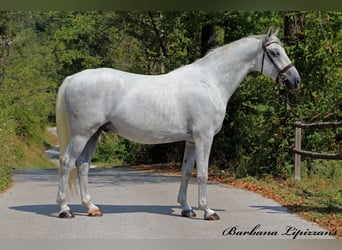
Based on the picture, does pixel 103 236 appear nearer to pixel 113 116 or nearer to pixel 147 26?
pixel 113 116

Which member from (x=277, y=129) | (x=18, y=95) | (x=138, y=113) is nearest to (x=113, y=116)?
(x=138, y=113)

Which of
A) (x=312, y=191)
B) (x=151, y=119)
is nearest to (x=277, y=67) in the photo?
(x=151, y=119)

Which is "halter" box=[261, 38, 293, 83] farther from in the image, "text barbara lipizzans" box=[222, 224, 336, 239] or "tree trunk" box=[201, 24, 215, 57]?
"tree trunk" box=[201, 24, 215, 57]

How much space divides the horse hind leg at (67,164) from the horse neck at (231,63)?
6.38 ft

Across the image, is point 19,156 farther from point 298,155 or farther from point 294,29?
point 298,155

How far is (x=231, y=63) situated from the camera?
287 inches

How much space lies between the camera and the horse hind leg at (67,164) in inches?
271

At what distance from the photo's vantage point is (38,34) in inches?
2414

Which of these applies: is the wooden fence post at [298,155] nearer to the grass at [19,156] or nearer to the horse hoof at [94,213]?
the horse hoof at [94,213]

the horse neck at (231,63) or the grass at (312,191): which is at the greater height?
the horse neck at (231,63)

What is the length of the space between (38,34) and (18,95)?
36064 mm

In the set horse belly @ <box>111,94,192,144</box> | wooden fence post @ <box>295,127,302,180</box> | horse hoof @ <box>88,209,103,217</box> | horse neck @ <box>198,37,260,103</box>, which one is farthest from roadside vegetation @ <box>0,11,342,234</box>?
horse hoof @ <box>88,209,103,217</box>

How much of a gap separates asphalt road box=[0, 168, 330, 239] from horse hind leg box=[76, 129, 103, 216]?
128 millimetres

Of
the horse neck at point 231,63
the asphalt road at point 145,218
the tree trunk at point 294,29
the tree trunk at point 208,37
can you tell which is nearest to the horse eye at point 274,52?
the horse neck at point 231,63
